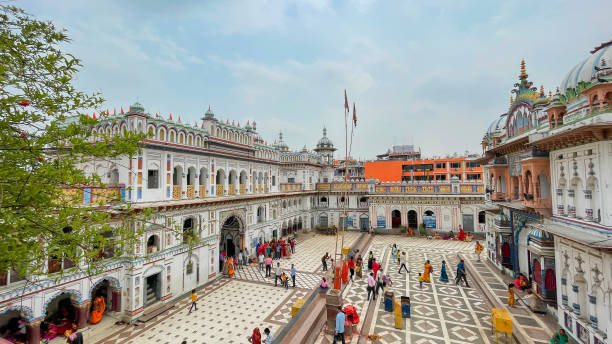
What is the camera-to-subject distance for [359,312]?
11.9 m

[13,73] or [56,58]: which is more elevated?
[56,58]

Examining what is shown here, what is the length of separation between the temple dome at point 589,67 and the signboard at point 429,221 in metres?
21.9

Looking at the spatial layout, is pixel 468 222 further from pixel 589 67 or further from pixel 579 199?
pixel 589 67

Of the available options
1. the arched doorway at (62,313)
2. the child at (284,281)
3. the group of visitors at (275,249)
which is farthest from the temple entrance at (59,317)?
the group of visitors at (275,249)

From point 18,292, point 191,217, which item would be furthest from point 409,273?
point 18,292

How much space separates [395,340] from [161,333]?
932 cm

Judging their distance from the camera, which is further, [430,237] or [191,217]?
[430,237]

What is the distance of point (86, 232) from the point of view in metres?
4.57

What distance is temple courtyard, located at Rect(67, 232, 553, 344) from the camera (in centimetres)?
1027

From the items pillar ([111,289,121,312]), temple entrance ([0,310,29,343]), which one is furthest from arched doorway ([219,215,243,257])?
temple entrance ([0,310,29,343])

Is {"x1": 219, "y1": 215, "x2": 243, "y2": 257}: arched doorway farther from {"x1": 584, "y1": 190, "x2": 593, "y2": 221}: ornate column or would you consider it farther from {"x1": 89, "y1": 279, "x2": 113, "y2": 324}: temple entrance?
{"x1": 584, "y1": 190, "x2": 593, "y2": 221}: ornate column

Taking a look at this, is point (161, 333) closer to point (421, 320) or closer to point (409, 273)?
point (421, 320)

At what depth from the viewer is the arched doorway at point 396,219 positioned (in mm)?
31359

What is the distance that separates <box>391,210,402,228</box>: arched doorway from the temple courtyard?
12717 millimetres
